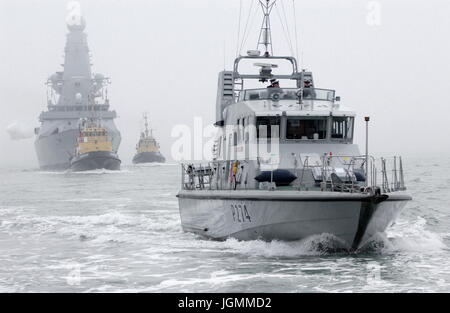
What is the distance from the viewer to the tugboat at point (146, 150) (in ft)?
365

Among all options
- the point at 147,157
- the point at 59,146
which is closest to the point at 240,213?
the point at 59,146

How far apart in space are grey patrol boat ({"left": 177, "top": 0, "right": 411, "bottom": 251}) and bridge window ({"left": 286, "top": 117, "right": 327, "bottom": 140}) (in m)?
0.02

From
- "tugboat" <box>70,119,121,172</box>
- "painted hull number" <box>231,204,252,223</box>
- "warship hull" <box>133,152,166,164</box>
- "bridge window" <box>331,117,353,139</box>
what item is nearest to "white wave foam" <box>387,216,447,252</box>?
"bridge window" <box>331,117,353,139</box>

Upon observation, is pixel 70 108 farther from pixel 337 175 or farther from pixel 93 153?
pixel 337 175

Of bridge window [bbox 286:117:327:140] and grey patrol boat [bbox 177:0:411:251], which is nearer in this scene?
grey patrol boat [bbox 177:0:411:251]

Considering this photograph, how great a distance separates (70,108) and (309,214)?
333 feet

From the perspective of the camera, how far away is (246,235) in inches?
604

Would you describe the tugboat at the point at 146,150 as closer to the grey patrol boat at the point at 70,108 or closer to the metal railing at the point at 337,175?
the grey patrol boat at the point at 70,108

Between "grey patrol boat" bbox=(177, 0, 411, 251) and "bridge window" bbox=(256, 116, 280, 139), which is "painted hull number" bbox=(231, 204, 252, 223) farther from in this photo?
"bridge window" bbox=(256, 116, 280, 139)

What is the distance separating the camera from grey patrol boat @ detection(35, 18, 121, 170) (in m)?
108

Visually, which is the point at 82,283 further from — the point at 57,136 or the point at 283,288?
the point at 57,136

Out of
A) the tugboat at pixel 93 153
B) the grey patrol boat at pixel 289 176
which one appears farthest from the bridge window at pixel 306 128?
the tugboat at pixel 93 153
